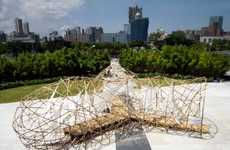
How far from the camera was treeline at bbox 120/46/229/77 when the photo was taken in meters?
17.9

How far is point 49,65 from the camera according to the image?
19406mm

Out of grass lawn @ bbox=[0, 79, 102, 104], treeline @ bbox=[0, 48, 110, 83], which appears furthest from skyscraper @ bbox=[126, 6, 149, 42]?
grass lawn @ bbox=[0, 79, 102, 104]

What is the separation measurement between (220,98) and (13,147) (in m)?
10.1

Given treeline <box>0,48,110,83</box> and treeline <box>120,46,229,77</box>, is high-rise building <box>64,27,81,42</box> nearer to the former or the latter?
Result: treeline <box>0,48,110,83</box>

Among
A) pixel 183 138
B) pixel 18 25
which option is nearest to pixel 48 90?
pixel 183 138

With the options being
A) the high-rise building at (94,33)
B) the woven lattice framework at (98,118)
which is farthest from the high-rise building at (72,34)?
the woven lattice framework at (98,118)

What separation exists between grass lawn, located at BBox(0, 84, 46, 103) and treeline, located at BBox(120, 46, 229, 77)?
890cm

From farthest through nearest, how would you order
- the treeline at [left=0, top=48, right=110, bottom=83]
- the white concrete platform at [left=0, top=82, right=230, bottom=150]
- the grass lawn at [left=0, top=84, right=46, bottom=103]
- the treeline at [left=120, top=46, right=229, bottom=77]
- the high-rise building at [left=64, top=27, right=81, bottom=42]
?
the high-rise building at [left=64, top=27, right=81, bottom=42], the treeline at [left=0, top=48, right=110, bottom=83], the treeline at [left=120, top=46, right=229, bottom=77], the grass lawn at [left=0, top=84, right=46, bottom=103], the white concrete platform at [left=0, top=82, right=230, bottom=150]

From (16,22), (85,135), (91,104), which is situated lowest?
(85,135)

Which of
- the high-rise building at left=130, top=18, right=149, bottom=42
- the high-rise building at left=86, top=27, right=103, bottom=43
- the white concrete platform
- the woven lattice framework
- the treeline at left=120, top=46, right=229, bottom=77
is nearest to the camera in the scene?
the woven lattice framework

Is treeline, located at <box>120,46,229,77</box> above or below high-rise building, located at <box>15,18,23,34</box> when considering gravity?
below

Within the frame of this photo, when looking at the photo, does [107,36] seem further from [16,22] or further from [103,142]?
[103,142]

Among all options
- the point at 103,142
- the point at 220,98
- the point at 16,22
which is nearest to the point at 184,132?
the point at 103,142

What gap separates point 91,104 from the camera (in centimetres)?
774
